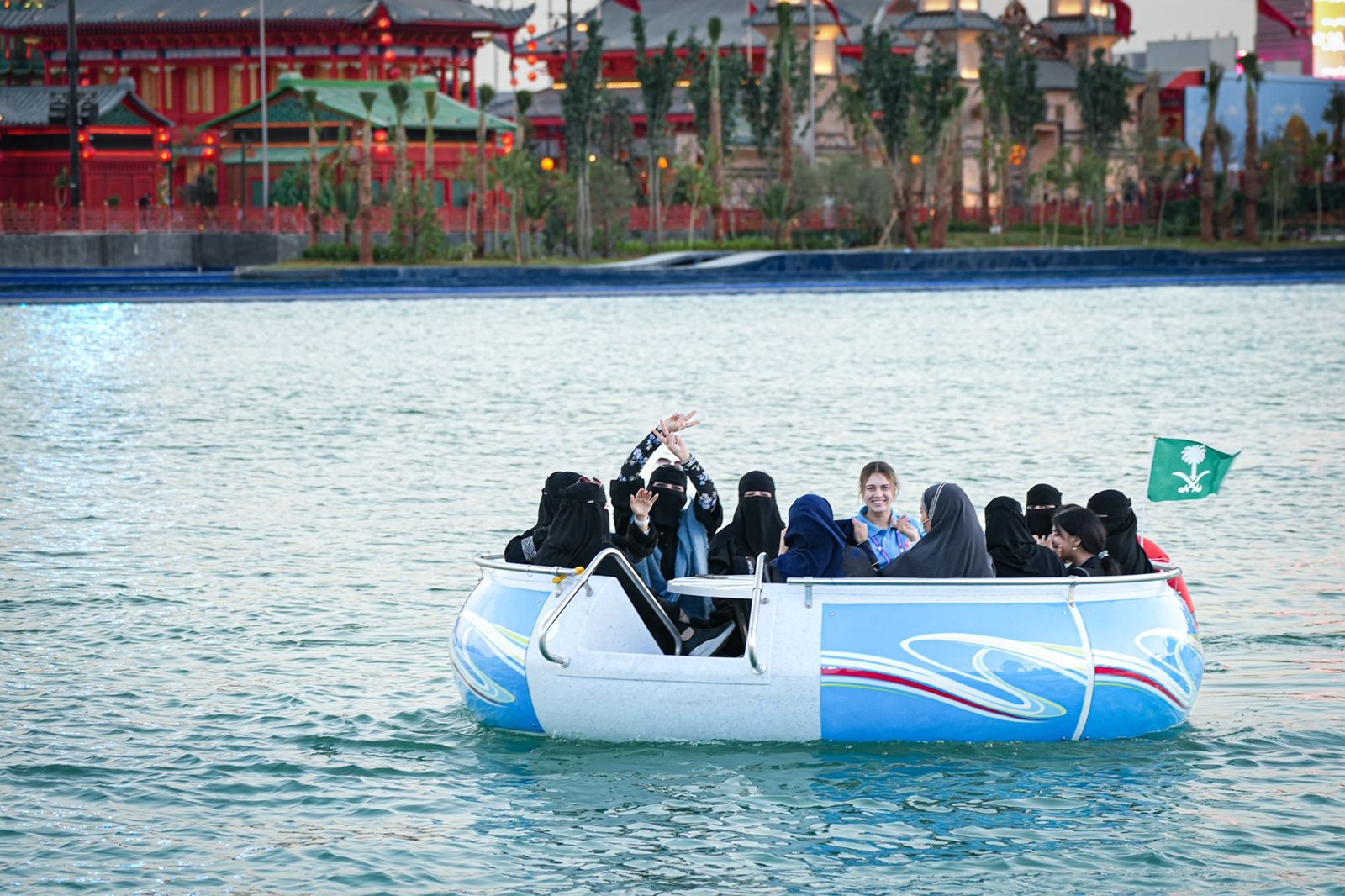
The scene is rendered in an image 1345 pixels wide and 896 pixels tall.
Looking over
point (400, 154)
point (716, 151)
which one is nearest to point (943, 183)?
point (716, 151)

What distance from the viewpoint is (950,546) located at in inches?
383

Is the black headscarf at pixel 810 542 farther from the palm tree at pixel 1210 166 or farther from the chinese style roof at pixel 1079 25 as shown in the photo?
the chinese style roof at pixel 1079 25

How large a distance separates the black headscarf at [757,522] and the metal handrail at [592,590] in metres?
0.63

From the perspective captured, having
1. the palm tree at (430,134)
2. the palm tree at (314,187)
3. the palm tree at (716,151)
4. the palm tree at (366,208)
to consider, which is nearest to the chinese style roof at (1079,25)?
the palm tree at (716,151)

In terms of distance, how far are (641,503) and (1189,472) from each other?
3157 millimetres

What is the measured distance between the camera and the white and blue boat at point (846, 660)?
31.4 ft

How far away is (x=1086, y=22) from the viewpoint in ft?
298

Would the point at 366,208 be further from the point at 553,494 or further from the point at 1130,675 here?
the point at 1130,675

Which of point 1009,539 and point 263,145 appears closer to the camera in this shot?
point 1009,539

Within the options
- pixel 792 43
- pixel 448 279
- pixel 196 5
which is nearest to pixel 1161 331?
pixel 448 279

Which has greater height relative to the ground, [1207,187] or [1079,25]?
[1079,25]

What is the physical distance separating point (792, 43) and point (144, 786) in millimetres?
60230

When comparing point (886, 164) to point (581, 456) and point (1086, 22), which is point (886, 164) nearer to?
point (1086, 22)

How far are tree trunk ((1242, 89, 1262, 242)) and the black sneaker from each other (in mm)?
68802
